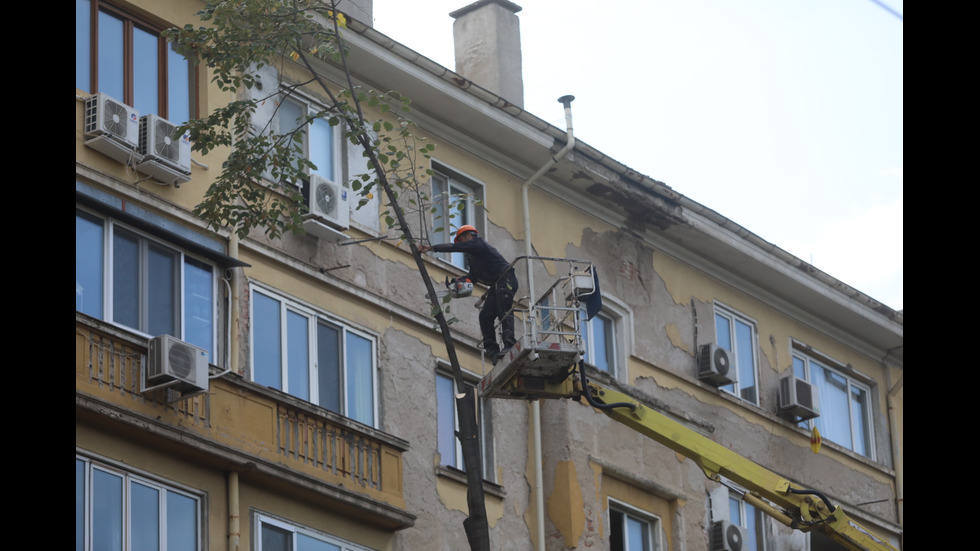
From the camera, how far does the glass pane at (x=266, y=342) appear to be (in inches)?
727

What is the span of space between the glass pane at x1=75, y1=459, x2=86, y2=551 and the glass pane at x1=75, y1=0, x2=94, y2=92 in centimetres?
435

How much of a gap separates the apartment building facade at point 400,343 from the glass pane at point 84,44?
1.3 inches

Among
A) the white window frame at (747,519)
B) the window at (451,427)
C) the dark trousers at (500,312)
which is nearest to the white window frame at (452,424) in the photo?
the window at (451,427)

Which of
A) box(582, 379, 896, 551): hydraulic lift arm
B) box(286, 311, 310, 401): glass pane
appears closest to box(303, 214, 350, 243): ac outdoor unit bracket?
box(286, 311, 310, 401): glass pane

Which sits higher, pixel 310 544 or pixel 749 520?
pixel 749 520

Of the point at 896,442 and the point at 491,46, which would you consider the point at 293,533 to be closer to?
the point at 491,46

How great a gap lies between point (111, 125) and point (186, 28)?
4.50 ft

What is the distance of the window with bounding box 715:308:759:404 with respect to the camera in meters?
26.6

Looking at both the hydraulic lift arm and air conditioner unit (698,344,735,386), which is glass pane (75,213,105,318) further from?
air conditioner unit (698,344,735,386)

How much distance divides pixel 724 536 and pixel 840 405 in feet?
21.0

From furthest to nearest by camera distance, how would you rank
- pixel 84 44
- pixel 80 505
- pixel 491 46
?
pixel 491 46, pixel 84 44, pixel 80 505

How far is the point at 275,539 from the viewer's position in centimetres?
1759

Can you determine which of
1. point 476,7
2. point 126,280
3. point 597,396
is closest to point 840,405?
point 476,7

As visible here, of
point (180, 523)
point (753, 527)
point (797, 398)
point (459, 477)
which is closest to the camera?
point (180, 523)
